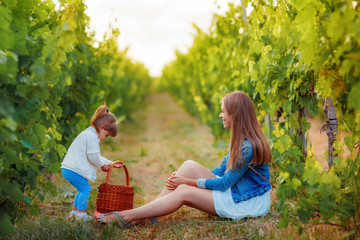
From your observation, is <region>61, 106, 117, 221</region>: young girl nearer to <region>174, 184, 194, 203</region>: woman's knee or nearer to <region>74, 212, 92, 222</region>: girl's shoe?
<region>74, 212, 92, 222</region>: girl's shoe

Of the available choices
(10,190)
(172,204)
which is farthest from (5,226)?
(172,204)

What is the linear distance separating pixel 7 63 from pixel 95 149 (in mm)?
1453

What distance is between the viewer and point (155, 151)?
7391mm

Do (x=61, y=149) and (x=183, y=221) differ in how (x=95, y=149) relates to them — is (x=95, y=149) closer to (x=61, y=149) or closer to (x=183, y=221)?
(x=61, y=149)

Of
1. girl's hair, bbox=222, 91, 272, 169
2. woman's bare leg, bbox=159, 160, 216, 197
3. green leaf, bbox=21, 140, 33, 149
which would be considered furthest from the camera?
woman's bare leg, bbox=159, 160, 216, 197

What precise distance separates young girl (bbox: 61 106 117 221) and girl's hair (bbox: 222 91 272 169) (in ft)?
3.67

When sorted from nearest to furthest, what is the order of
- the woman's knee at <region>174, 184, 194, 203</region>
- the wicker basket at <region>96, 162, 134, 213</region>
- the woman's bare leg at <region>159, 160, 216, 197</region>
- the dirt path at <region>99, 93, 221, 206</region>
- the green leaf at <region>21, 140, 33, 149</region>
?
the green leaf at <region>21, 140, 33, 149</region> → the woman's knee at <region>174, 184, 194, 203</region> → the wicker basket at <region>96, 162, 134, 213</region> → the woman's bare leg at <region>159, 160, 216, 197</region> → the dirt path at <region>99, 93, 221, 206</region>

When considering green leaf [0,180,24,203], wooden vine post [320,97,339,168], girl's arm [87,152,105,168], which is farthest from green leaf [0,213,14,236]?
wooden vine post [320,97,339,168]

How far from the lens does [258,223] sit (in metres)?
2.71

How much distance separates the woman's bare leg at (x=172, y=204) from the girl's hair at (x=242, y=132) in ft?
1.11

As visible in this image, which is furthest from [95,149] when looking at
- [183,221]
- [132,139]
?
[132,139]

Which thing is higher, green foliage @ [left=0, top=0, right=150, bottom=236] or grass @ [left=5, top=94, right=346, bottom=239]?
green foliage @ [left=0, top=0, right=150, bottom=236]

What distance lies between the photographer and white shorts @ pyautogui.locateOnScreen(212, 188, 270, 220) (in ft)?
9.37

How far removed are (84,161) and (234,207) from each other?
1353 mm
